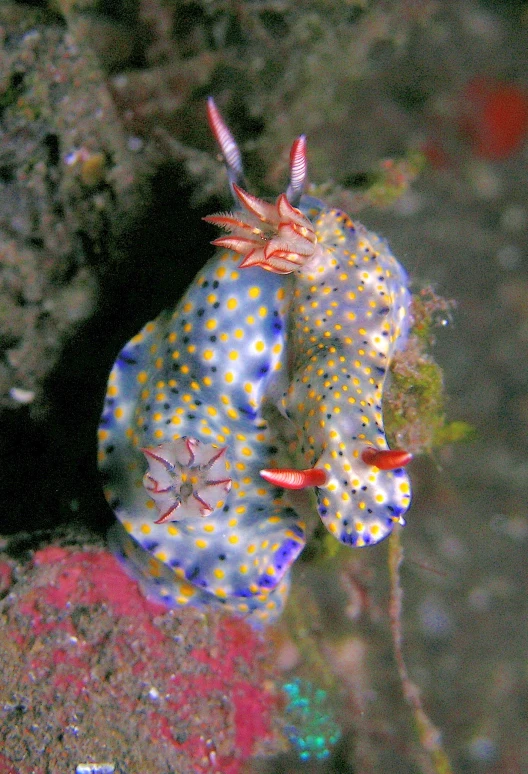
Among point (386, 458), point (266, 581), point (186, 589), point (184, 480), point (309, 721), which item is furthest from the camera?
point (309, 721)

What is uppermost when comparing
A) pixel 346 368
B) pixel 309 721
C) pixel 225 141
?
pixel 225 141

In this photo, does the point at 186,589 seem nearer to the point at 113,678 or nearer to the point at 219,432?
the point at 113,678

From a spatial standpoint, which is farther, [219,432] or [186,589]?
[186,589]

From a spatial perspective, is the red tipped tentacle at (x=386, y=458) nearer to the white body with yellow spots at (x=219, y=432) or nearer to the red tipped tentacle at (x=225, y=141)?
the white body with yellow spots at (x=219, y=432)

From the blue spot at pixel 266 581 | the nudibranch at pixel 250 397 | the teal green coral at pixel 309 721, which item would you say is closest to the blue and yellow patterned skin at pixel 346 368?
the nudibranch at pixel 250 397

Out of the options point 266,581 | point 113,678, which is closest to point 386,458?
point 266,581

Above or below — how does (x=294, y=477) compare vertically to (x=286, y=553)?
above
